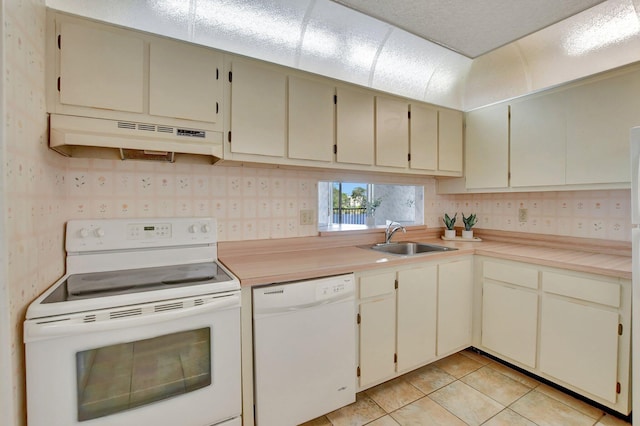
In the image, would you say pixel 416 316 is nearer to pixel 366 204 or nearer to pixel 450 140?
pixel 366 204

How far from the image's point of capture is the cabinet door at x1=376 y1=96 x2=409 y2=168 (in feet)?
7.09

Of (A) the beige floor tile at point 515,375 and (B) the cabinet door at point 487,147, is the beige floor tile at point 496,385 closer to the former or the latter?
(A) the beige floor tile at point 515,375

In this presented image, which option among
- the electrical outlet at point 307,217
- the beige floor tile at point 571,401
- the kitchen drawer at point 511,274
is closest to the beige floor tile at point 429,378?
the beige floor tile at point 571,401

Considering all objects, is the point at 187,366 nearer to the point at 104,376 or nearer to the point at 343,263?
the point at 104,376

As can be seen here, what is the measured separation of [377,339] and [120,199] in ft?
5.68

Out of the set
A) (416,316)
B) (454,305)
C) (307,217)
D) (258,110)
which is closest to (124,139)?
(258,110)

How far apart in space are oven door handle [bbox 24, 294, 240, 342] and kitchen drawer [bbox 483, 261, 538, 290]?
194cm

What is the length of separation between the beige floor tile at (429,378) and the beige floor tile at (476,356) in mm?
358

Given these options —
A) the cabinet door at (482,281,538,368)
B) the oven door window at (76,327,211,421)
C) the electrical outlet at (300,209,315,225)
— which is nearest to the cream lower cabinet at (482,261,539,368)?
the cabinet door at (482,281,538,368)

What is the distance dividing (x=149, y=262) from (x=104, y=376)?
0.64m

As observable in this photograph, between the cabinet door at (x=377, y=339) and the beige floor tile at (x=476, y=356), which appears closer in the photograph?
the cabinet door at (x=377, y=339)

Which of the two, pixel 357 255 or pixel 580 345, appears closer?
pixel 580 345

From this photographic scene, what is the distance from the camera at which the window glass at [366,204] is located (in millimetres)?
2615

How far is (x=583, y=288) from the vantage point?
1710mm
